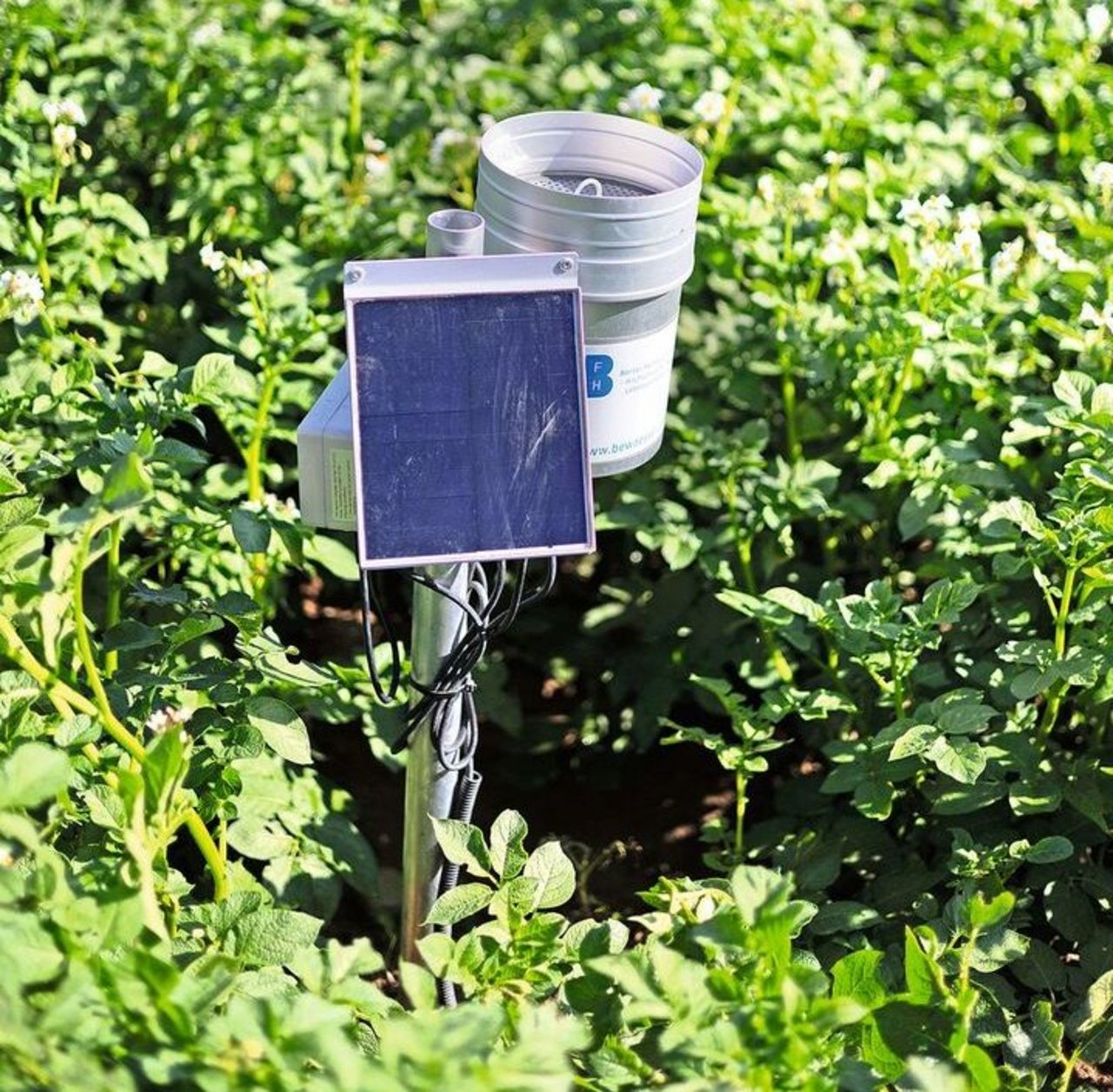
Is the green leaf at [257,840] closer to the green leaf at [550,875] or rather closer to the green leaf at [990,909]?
the green leaf at [550,875]

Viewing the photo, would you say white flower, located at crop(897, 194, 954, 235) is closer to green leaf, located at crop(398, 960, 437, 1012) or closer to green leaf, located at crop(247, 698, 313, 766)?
green leaf, located at crop(247, 698, 313, 766)

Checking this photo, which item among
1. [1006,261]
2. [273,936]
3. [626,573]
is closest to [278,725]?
[273,936]

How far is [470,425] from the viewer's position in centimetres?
184

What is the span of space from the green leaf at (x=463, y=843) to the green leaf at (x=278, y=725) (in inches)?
7.7

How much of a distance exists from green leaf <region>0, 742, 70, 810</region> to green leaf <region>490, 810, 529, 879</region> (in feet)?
1.86

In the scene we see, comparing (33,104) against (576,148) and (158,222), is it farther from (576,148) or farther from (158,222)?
(576,148)

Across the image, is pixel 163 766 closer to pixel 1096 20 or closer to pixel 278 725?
pixel 278 725

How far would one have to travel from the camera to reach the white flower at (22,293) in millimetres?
2332

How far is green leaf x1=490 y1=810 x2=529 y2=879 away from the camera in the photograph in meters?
1.96

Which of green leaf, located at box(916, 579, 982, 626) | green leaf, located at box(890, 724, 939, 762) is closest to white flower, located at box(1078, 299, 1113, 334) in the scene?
green leaf, located at box(916, 579, 982, 626)

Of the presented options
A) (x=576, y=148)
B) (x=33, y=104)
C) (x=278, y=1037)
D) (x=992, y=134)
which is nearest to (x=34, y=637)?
(x=278, y=1037)

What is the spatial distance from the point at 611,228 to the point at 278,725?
2.43 feet

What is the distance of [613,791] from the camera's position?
10.3ft

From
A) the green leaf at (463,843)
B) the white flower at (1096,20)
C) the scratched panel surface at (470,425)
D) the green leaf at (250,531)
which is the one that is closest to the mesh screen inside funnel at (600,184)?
the scratched panel surface at (470,425)
